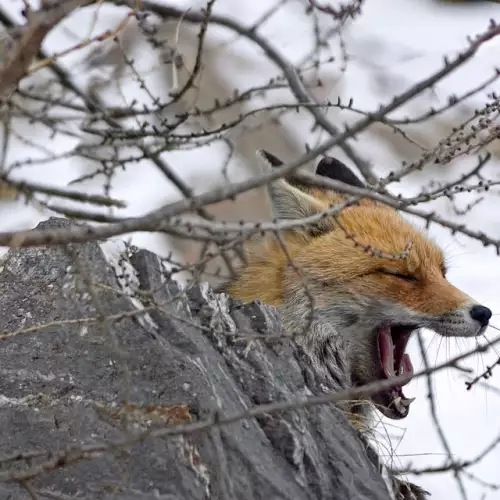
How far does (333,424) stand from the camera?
417 centimetres

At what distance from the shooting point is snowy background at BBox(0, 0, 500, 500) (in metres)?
8.13

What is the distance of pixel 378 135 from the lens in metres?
11.7

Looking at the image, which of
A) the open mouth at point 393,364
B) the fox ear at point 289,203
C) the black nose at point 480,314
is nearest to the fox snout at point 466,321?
the black nose at point 480,314

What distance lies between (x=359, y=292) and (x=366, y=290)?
4cm

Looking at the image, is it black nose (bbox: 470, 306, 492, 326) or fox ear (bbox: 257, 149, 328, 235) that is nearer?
black nose (bbox: 470, 306, 492, 326)

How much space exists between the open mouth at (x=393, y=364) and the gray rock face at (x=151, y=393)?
2.78ft

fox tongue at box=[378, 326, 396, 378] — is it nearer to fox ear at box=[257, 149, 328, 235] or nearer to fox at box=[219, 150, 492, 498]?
fox at box=[219, 150, 492, 498]

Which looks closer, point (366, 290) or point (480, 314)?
point (480, 314)

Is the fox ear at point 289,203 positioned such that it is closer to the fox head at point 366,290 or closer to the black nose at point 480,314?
the fox head at point 366,290

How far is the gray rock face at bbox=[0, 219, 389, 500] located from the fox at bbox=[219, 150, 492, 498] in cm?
87

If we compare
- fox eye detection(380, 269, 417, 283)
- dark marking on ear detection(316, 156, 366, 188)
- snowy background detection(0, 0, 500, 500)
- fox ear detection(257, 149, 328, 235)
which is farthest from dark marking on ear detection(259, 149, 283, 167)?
snowy background detection(0, 0, 500, 500)

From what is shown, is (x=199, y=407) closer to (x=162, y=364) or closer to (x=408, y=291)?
(x=162, y=364)

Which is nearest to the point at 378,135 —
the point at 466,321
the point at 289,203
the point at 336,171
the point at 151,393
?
the point at 336,171

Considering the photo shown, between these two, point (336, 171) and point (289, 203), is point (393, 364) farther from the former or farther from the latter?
point (336, 171)
